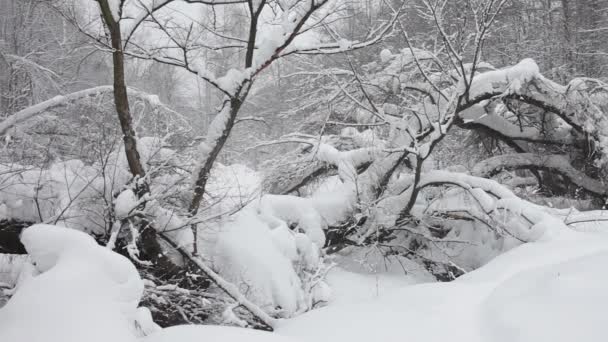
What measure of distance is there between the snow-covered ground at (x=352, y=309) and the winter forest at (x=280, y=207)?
0.01m

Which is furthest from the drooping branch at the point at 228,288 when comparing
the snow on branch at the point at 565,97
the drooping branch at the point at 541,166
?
the drooping branch at the point at 541,166

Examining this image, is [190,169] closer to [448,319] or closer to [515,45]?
[448,319]

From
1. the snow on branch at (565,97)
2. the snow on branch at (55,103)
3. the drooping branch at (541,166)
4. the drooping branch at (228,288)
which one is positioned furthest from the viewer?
the drooping branch at (541,166)

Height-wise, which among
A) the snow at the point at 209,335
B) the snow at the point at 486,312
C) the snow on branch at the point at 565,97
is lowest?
the snow at the point at 486,312

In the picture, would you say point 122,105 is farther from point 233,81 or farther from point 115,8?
point 233,81

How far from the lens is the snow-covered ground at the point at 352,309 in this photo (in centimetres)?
231

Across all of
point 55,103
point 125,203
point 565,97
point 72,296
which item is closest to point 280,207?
point 125,203

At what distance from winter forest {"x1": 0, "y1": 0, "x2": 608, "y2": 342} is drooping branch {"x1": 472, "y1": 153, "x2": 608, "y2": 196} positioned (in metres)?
0.03

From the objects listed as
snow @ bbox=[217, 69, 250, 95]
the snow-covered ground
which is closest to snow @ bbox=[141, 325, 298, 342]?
the snow-covered ground

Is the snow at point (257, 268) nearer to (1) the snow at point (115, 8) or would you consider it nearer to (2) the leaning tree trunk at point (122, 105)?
(2) the leaning tree trunk at point (122, 105)

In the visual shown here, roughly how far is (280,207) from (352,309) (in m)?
4.10

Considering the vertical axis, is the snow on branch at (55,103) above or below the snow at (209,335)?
above

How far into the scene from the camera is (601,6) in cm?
1875

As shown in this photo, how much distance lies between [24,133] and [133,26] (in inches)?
77.3
